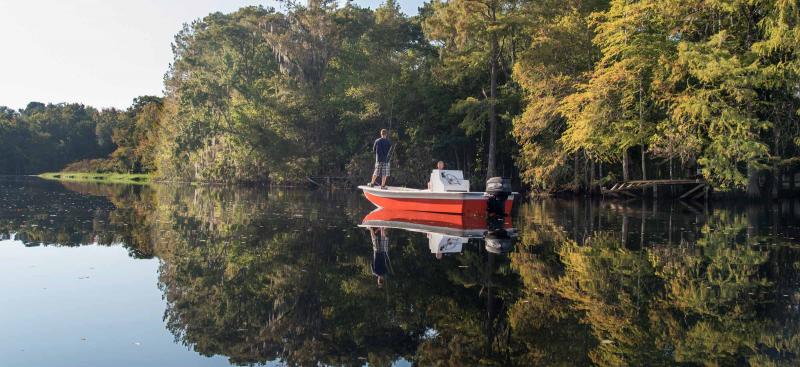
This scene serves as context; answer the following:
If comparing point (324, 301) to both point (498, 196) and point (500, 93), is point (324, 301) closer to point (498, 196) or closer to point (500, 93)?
point (498, 196)

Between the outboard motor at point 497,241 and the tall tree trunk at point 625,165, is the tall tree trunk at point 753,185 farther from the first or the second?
the outboard motor at point 497,241

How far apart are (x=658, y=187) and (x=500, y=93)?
33.5 ft

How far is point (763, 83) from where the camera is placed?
78.3 ft

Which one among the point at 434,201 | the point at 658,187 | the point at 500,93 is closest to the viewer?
the point at 434,201

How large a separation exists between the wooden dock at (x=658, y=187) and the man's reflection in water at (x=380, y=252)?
59.8ft

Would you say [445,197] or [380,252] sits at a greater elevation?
[445,197]

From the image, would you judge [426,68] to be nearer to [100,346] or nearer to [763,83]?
[763,83]

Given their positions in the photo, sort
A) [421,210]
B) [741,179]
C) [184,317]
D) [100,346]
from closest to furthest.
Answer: [100,346] < [184,317] < [421,210] < [741,179]

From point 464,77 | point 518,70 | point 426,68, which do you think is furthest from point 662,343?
point 426,68

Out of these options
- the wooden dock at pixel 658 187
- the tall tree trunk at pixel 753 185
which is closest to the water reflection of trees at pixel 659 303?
the tall tree trunk at pixel 753 185

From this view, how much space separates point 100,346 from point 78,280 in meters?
3.35

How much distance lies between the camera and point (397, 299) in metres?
7.07

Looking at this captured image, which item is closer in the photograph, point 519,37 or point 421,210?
point 421,210

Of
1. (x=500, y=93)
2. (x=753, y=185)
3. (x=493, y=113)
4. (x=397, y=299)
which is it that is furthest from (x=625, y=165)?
(x=397, y=299)
